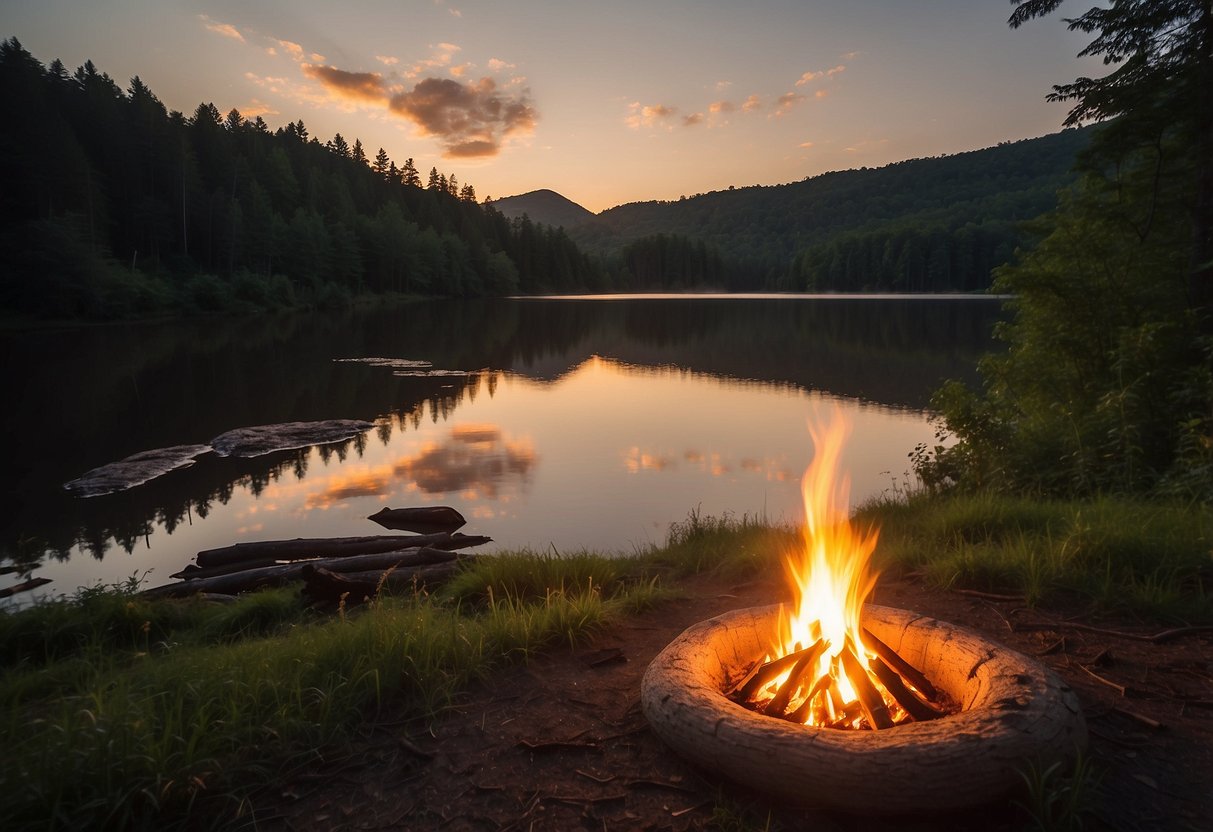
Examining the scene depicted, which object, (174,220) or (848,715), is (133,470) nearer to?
(848,715)

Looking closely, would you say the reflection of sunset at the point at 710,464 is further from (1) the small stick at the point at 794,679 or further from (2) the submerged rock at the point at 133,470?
(1) the small stick at the point at 794,679

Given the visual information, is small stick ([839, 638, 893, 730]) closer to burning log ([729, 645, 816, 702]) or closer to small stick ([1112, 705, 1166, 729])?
burning log ([729, 645, 816, 702])

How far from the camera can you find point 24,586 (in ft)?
31.0

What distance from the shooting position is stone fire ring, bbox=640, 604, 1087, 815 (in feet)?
10.5

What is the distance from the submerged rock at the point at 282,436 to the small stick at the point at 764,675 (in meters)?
17.0

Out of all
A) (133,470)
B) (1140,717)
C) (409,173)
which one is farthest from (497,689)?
(409,173)

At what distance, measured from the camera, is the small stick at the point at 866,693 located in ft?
12.7

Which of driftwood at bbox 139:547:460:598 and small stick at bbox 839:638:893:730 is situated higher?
small stick at bbox 839:638:893:730

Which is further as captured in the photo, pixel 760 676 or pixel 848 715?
pixel 760 676

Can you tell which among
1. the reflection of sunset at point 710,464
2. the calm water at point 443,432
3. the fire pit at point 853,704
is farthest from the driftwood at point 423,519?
the fire pit at point 853,704

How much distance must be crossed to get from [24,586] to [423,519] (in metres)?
5.89

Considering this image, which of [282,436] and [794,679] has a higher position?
[794,679]

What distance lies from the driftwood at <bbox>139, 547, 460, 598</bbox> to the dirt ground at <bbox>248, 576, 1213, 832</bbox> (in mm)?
4657

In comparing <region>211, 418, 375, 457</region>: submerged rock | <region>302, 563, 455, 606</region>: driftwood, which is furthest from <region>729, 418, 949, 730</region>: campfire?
<region>211, 418, 375, 457</region>: submerged rock
